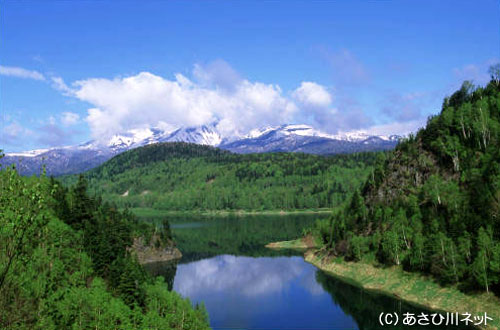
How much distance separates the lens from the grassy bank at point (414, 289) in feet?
240

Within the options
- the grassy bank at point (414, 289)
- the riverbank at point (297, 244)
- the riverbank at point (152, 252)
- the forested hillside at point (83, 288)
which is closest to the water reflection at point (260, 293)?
the grassy bank at point (414, 289)

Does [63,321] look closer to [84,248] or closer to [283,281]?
[84,248]

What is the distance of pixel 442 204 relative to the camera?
98.4 metres

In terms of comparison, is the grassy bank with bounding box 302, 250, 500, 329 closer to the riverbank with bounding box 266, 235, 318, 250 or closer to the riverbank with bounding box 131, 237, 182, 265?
the riverbank with bounding box 266, 235, 318, 250

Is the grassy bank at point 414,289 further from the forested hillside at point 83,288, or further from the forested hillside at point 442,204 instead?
the forested hillside at point 83,288

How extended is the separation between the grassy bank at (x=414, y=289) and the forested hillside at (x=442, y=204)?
7.25ft

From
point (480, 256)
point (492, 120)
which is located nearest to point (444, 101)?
point (492, 120)

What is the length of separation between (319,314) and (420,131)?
2669 inches

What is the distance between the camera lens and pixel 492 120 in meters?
106

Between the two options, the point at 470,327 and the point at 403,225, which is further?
the point at 403,225

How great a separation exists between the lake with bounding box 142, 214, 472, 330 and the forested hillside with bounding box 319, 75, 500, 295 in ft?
40.5

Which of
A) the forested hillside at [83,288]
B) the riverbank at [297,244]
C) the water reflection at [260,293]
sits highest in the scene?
the forested hillside at [83,288]

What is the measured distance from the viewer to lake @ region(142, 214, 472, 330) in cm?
8388

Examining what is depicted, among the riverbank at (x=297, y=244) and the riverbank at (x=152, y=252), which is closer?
the riverbank at (x=152, y=252)
